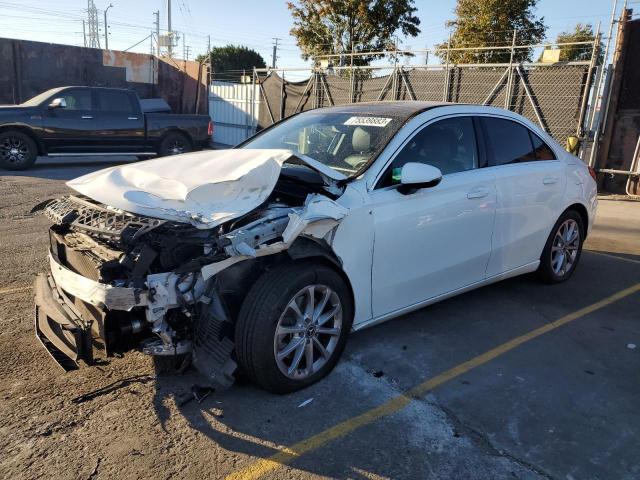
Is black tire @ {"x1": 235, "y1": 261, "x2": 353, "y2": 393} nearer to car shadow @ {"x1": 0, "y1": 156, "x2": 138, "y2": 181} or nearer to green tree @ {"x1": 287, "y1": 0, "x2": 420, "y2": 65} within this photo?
car shadow @ {"x1": 0, "y1": 156, "x2": 138, "y2": 181}

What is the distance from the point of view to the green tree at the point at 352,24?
23.8 meters

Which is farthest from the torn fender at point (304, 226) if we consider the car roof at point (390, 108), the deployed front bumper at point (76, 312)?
the car roof at point (390, 108)

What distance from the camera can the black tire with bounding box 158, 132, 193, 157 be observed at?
14.1m

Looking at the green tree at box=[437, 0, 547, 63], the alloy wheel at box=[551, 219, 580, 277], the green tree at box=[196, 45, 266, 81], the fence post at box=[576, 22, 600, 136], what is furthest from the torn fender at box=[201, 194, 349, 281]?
the green tree at box=[196, 45, 266, 81]

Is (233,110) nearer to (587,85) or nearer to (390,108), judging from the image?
(587,85)

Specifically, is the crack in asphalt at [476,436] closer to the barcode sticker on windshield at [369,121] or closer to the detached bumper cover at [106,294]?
the detached bumper cover at [106,294]

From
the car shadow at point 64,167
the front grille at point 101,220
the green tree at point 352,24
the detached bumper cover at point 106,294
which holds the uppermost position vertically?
the green tree at point 352,24

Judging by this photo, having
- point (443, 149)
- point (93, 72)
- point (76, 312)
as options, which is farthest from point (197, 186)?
point (93, 72)

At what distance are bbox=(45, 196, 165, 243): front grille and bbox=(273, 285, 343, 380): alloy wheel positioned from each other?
921mm

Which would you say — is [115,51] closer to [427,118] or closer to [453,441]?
[427,118]

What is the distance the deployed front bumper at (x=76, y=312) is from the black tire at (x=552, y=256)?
12.9ft

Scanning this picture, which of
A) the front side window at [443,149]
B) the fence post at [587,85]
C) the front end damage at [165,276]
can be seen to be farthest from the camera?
the fence post at [587,85]

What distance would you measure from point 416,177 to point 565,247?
2.70 meters

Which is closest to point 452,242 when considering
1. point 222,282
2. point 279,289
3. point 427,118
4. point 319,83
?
point 427,118
